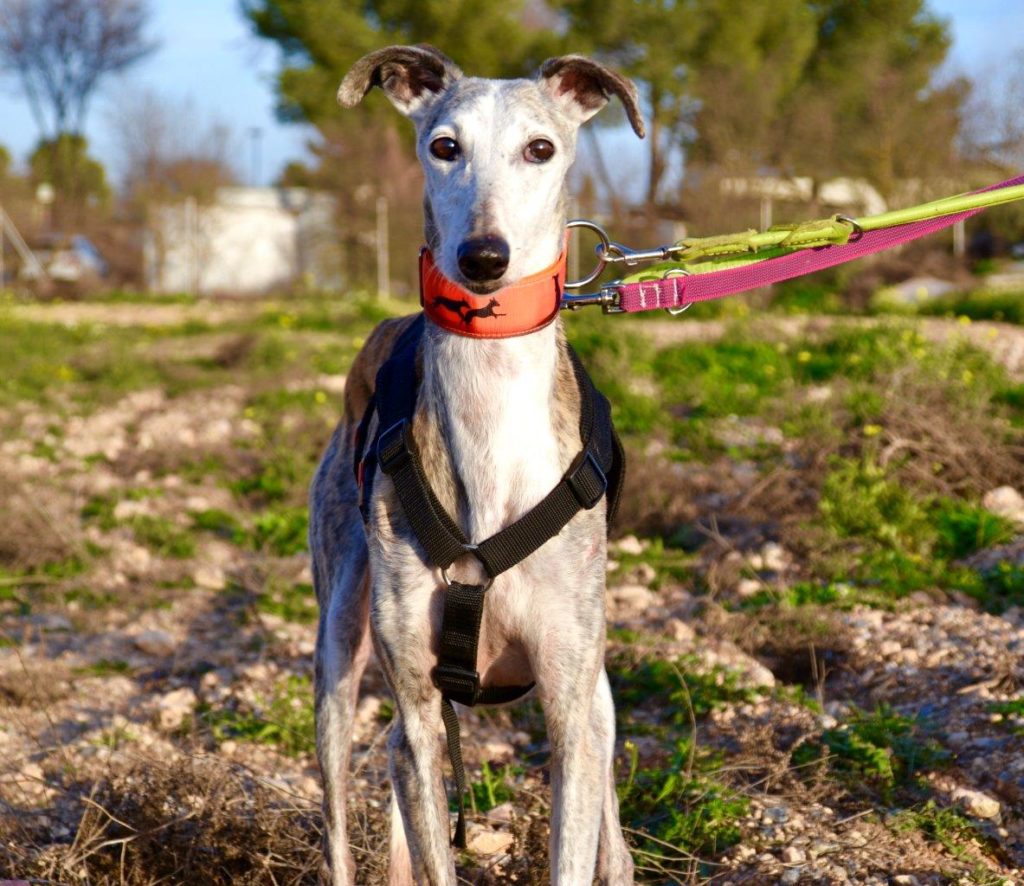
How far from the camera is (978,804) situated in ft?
10.5

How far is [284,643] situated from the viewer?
493cm

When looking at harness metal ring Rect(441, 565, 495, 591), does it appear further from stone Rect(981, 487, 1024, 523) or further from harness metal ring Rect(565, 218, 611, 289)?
stone Rect(981, 487, 1024, 523)

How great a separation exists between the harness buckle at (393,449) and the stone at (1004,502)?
3.97 meters

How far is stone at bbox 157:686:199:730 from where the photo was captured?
4188 mm

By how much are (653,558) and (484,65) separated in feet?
80.8

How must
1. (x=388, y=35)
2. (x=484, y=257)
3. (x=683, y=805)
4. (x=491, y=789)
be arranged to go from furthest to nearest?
(x=388, y=35)
(x=491, y=789)
(x=683, y=805)
(x=484, y=257)

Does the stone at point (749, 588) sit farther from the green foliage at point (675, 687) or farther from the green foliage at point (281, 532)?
the green foliage at point (281, 532)

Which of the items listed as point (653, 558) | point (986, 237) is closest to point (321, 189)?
point (986, 237)

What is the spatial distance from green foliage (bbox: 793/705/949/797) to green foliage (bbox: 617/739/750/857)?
0.27m

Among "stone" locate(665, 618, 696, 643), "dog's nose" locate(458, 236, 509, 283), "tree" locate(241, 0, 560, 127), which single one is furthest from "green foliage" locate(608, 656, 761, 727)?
"tree" locate(241, 0, 560, 127)

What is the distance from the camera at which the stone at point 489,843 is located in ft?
10.5

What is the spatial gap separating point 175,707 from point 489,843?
1.58 meters

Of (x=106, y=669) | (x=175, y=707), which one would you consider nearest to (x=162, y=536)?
(x=106, y=669)

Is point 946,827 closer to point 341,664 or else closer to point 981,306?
point 341,664
